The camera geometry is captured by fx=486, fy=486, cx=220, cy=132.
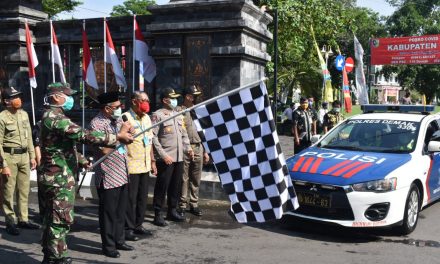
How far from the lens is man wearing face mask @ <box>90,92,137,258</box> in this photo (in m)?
5.34

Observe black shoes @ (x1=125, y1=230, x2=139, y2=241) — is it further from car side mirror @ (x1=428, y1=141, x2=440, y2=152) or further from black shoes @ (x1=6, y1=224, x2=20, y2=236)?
car side mirror @ (x1=428, y1=141, x2=440, y2=152)

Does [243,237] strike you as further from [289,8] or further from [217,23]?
[289,8]

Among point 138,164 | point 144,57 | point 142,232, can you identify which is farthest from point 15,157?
point 144,57

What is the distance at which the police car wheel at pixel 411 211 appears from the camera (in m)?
6.36

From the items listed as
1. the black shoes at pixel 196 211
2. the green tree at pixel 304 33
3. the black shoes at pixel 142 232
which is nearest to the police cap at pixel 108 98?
the black shoes at pixel 142 232

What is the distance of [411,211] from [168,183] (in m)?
3.34

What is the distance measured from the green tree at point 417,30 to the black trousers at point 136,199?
3923 cm

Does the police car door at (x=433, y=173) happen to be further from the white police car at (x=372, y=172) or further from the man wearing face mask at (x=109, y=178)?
the man wearing face mask at (x=109, y=178)

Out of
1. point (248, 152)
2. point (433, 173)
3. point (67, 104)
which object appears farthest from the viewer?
point (433, 173)

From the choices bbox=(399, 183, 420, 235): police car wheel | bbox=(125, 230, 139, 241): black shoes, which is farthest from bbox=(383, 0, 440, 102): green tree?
bbox=(125, 230, 139, 241): black shoes

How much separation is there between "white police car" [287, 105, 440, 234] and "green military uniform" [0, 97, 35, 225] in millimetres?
3537

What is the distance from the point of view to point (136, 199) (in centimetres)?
640

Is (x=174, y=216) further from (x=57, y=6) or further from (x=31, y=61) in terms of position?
(x=57, y=6)

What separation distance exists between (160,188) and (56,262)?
2149 mm
